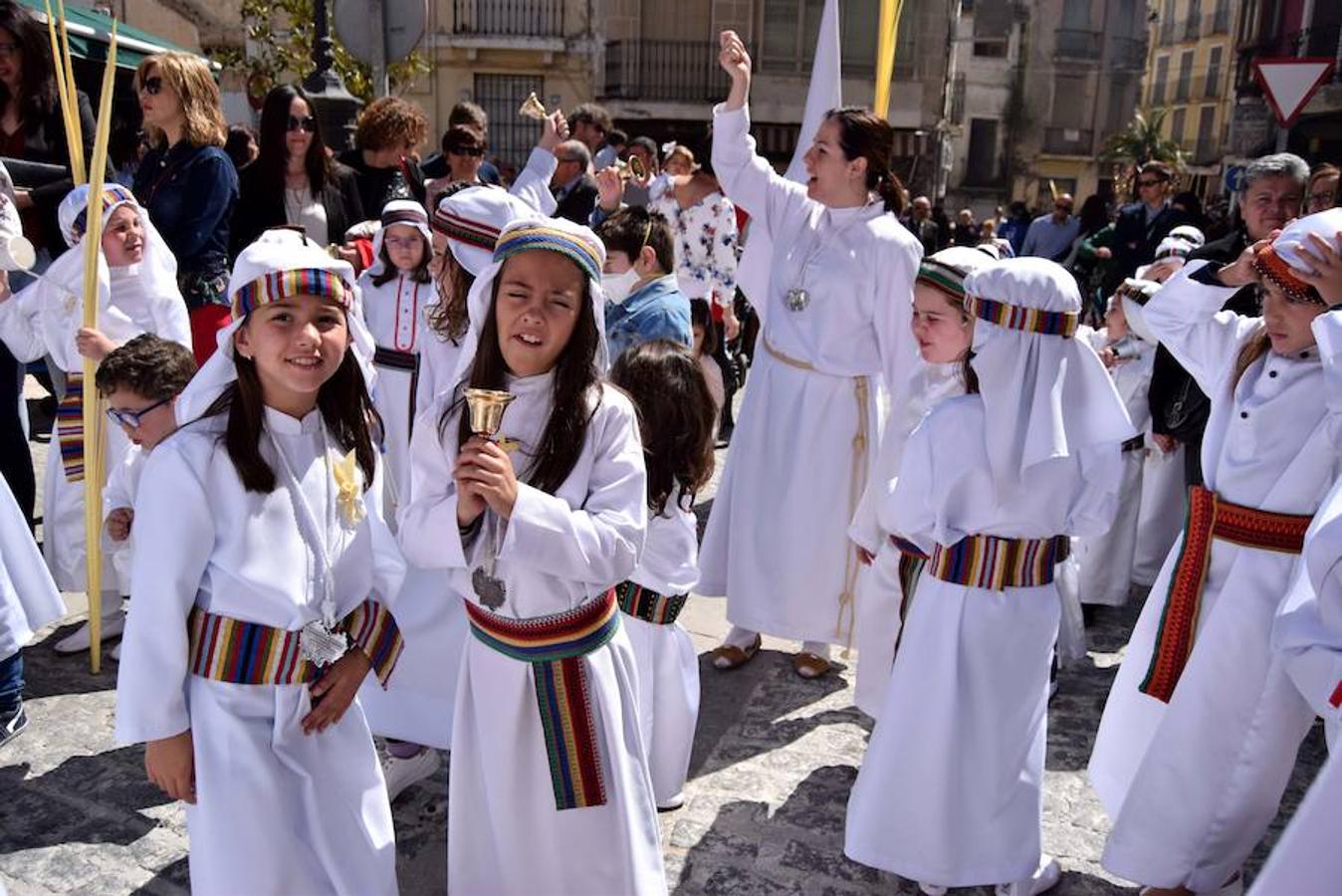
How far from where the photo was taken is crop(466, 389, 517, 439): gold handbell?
210 centimetres

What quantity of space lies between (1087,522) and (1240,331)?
80cm

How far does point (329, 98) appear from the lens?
26.4 feet

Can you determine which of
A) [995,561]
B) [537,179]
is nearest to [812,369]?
[537,179]

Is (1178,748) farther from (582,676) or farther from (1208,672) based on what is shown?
(582,676)

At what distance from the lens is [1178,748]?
10.0 feet

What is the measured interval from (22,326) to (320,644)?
2862mm

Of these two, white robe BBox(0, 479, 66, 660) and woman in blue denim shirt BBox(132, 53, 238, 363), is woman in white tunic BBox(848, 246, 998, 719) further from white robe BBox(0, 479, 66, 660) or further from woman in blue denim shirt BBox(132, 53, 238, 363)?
woman in blue denim shirt BBox(132, 53, 238, 363)

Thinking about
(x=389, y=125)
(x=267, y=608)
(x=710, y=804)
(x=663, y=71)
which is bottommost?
(x=710, y=804)

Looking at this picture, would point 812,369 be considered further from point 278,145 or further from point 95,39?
point 95,39

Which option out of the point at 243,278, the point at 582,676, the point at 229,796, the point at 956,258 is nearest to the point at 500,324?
the point at 243,278

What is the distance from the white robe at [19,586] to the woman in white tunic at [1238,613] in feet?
11.0

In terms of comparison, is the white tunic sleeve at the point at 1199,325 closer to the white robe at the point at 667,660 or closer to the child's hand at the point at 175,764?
the white robe at the point at 667,660

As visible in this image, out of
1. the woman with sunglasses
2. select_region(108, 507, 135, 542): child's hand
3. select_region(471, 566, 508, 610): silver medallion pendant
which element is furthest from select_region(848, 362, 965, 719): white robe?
the woman with sunglasses

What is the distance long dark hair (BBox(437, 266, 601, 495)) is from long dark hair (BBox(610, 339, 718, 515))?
688mm
